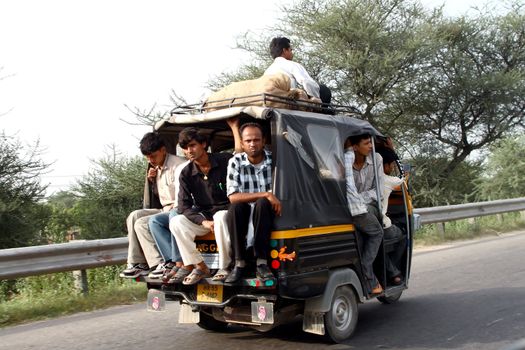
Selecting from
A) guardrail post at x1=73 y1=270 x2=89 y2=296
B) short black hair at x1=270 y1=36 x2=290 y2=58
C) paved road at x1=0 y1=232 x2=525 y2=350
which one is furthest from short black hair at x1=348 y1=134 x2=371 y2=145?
guardrail post at x1=73 y1=270 x2=89 y2=296

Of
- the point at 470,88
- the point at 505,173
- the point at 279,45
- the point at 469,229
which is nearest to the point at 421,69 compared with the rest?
the point at 470,88

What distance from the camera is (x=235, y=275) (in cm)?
531

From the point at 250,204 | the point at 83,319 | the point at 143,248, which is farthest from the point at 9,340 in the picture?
the point at 250,204

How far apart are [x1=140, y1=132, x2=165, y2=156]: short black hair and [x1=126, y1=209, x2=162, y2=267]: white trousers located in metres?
0.63

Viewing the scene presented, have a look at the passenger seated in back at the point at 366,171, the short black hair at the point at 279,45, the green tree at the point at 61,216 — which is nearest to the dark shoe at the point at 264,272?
the passenger seated in back at the point at 366,171

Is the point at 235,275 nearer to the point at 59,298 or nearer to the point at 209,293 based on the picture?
the point at 209,293

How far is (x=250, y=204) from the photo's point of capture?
18.1 ft

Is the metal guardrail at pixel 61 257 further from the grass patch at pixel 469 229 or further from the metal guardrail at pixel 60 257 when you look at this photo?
the grass patch at pixel 469 229

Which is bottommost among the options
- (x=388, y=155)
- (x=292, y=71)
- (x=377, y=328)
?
(x=377, y=328)

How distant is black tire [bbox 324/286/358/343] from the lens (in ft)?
19.1

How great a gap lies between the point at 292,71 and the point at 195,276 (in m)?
2.87

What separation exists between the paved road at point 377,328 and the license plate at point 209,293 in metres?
0.61

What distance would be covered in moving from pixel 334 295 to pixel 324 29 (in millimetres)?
21233

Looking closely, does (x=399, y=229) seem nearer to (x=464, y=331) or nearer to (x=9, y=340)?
(x=464, y=331)
